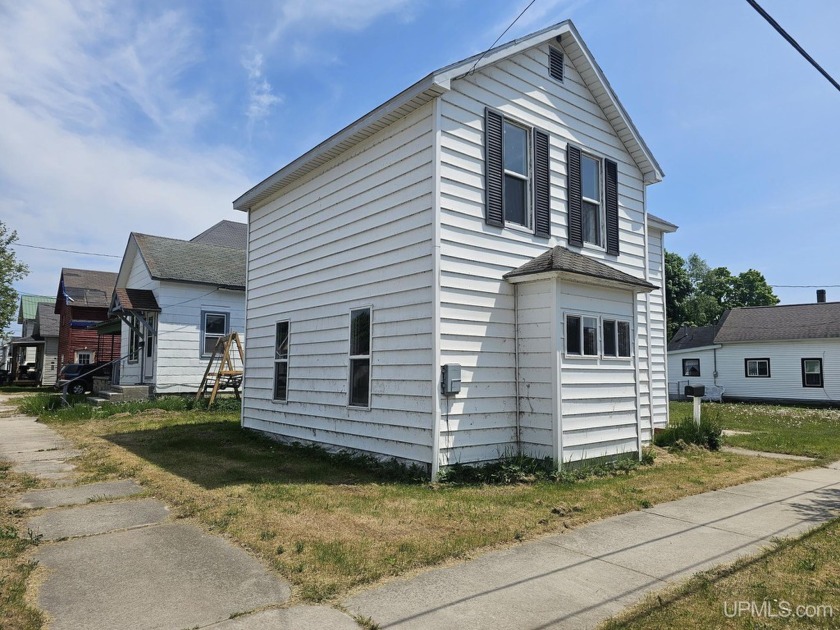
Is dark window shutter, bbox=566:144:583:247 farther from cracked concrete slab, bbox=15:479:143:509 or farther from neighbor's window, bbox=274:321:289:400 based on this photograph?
cracked concrete slab, bbox=15:479:143:509

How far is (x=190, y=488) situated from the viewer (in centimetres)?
703

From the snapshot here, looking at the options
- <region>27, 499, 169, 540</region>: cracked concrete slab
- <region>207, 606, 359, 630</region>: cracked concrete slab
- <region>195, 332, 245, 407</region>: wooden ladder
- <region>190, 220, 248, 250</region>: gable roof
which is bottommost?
<region>27, 499, 169, 540</region>: cracked concrete slab

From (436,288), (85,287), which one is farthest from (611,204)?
(85,287)

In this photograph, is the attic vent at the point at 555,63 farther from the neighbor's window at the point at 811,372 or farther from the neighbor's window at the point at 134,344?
the neighbor's window at the point at 811,372

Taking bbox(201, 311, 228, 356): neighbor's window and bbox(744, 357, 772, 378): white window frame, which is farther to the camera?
bbox(744, 357, 772, 378): white window frame

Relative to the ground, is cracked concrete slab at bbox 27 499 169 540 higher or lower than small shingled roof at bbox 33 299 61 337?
lower

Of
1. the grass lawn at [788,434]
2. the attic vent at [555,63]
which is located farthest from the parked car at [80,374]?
the grass lawn at [788,434]

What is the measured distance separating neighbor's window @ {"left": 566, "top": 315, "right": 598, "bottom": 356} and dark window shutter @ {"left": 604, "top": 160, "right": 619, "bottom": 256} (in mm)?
2340

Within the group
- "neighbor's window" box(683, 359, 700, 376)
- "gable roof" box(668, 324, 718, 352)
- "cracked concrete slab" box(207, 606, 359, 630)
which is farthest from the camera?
"gable roof" box(668, 324, 718, 352)

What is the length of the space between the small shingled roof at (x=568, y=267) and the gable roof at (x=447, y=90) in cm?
271

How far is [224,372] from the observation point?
53.2 ft

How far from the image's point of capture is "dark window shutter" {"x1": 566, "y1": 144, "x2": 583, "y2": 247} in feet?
31.2

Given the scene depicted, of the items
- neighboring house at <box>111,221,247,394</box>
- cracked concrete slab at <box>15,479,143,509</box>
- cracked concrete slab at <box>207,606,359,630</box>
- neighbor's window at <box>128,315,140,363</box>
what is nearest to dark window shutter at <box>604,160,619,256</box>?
cracked concrete slab at <box>207,606,359,630</box>

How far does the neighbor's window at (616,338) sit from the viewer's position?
8742mm
